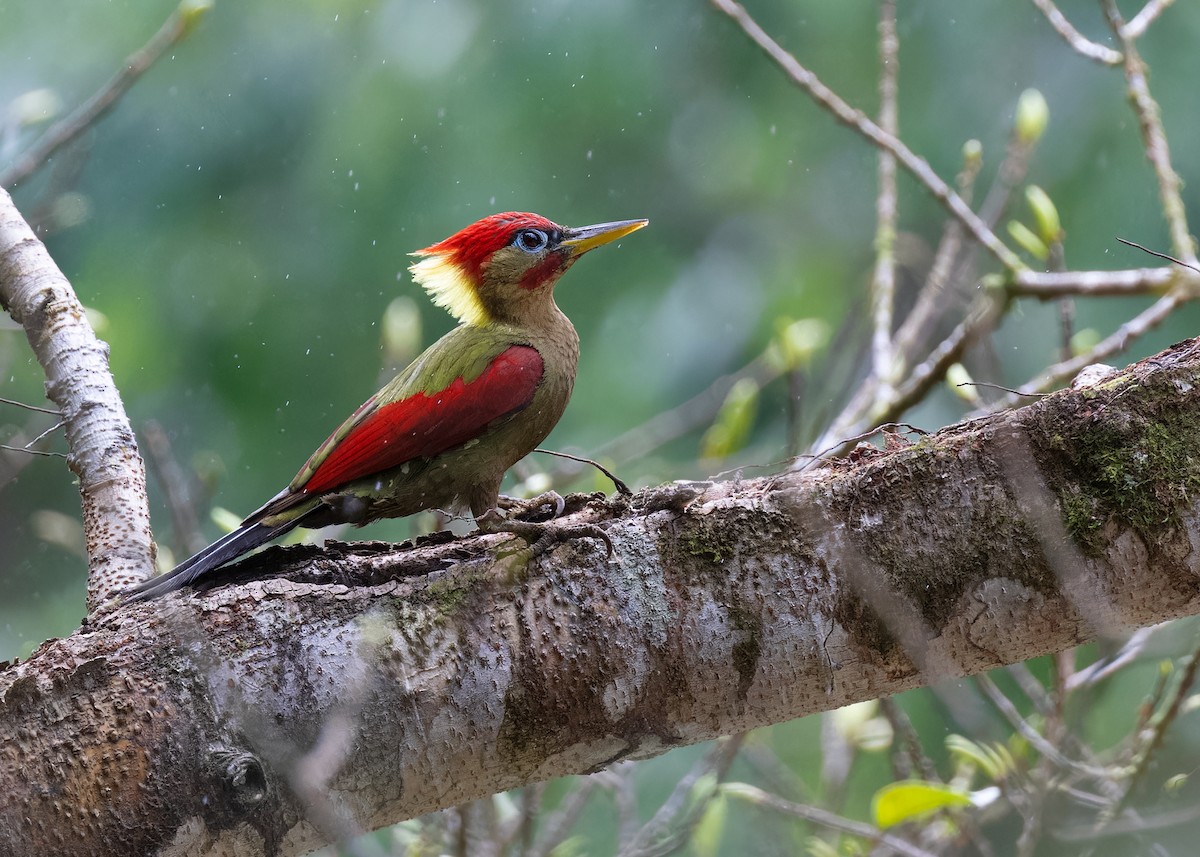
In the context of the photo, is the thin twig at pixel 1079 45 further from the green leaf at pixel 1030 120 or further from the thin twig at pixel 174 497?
the thin twig at pixel 174 497

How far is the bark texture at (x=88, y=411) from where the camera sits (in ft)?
5.46

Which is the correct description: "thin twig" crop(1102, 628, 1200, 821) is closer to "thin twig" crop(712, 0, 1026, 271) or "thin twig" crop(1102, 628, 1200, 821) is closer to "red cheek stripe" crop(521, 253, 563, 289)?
"thin twig" crop(712, 0, 1026, 271)

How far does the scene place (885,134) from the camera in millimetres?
2666

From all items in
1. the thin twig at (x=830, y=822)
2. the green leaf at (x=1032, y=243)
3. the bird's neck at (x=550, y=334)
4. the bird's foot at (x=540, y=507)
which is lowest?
the thin twig at (x=830, y=822)

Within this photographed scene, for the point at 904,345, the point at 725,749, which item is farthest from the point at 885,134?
the point at 725,749

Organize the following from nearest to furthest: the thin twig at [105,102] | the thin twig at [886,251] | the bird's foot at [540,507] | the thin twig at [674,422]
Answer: the bird's foot at [540,507]
the thin twig at [105,102]
the thin twig at [886,251]
the thin twig at [674,422]

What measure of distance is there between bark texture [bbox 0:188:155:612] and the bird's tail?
0.27 ft

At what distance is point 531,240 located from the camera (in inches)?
86.8

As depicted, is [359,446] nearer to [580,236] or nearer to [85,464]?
[85,464]

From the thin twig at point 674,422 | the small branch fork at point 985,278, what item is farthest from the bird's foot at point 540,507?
the thin twig at point 674,422

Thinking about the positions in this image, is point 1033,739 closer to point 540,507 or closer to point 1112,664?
point 1112,664

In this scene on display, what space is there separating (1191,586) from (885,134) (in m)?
1.70

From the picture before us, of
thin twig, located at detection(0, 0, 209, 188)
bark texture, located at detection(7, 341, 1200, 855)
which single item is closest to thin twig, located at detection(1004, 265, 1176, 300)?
bark texture, located at detection(7, 341, 1200, 855)

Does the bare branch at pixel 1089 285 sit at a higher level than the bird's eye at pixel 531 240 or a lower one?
lower
